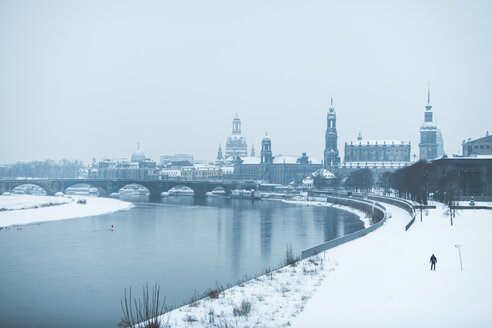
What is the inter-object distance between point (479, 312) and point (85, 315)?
13.4 metres

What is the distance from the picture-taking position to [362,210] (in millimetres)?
70312

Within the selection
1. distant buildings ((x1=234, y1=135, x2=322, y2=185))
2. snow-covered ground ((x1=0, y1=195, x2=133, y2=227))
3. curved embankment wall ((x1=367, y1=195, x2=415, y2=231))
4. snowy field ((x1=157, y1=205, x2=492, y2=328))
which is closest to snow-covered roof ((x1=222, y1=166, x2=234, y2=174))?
distant buildings ((x1=234, y1=135, x2=322, y2=185))

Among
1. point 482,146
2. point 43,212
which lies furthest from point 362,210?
point 43,212

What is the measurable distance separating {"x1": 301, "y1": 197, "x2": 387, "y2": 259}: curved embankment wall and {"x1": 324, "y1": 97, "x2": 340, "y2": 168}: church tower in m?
66.2

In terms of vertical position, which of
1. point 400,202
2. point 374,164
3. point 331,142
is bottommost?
point 400,202

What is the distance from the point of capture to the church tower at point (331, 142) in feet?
511

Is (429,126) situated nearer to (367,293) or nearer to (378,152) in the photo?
(378,152)

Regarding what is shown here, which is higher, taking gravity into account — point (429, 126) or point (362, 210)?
point (429, 126)

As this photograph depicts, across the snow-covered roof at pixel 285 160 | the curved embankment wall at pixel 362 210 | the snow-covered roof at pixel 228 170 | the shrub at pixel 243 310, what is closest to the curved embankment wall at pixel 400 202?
the curved embankment wall at pixel 362 210

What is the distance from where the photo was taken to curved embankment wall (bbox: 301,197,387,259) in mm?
31031

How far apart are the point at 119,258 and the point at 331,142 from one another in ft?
416

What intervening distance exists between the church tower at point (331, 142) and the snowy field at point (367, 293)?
409 feet

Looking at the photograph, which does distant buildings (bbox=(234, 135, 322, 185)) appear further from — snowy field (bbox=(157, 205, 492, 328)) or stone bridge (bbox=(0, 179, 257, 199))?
snowy field (bbox=(157, 205, 492, 328))

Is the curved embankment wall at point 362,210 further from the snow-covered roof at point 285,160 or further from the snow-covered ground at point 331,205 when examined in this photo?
the snow-covered roof at point 285,160
